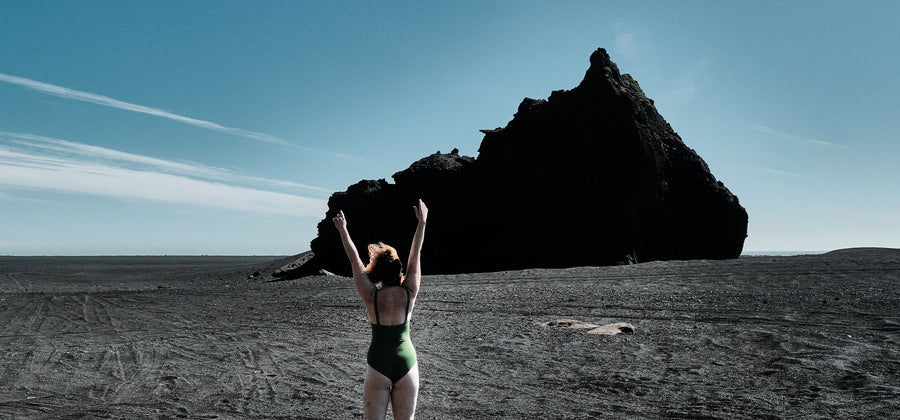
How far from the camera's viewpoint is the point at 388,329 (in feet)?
14.1

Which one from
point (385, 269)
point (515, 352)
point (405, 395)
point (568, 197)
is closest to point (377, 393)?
point (405, 395)

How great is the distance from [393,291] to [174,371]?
7491 millimetres

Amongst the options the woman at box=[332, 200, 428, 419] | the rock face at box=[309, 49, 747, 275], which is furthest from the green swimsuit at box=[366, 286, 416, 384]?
the rock face at box=[309, 49, 747, 275]

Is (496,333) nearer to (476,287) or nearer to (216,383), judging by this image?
(216,383)

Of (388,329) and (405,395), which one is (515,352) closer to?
(405,395)

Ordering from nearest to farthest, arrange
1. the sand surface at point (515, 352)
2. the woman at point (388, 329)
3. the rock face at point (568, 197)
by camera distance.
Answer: the woman at point (388, 329), the sand surface at point (515, 352), the rock face at point (568, 197)

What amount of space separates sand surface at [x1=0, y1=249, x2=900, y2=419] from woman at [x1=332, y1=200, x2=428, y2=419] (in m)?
3.22

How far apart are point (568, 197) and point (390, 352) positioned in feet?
107

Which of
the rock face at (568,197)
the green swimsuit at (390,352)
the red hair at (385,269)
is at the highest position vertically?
the rock face at (568,197)

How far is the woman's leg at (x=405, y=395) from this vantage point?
432 cm

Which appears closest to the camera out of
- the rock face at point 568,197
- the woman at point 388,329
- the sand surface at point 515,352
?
the woman at point 388,329

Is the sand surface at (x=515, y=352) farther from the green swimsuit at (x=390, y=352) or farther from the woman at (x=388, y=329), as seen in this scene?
the green swimsuit at (x=390, y=352)

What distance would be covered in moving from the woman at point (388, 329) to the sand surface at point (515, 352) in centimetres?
322

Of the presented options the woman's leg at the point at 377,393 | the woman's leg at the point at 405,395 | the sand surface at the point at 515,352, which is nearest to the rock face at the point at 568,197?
the sand surface at the point at 515,352
